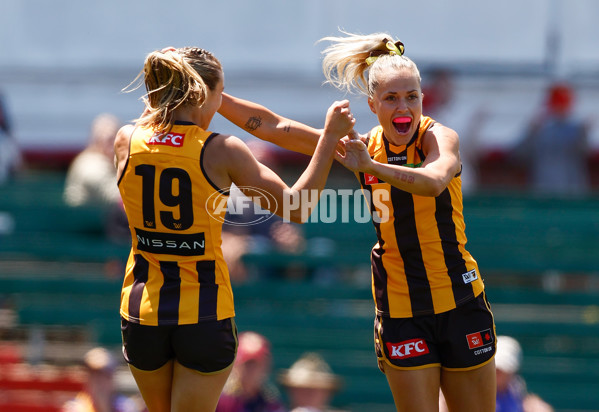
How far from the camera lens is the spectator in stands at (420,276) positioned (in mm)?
3623

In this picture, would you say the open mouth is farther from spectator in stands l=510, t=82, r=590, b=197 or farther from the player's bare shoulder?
spectator in stands l=510, t=82, r=590, b=197

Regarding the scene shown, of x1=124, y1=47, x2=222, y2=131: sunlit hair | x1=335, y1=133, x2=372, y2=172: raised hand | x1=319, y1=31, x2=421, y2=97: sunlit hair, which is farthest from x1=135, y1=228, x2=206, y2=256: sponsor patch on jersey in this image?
x1=319, y1=31, x2=421, y2=97: sunlit hair

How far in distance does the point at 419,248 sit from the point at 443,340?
387 mm

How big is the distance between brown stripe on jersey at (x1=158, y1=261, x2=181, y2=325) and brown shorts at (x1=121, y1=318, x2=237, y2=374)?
0.04 meters

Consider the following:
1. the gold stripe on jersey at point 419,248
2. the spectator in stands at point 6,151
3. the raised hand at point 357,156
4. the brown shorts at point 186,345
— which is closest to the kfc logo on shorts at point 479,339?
the gold stripe on jersey at point 419,248

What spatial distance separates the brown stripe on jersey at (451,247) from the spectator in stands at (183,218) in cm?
51

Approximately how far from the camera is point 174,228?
136 inches

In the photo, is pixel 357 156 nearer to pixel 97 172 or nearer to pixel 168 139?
pixel 168 139

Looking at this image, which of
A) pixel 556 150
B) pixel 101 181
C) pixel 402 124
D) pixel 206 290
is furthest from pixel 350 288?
pixel 206 290

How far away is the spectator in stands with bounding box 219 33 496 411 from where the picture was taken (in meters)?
3.62

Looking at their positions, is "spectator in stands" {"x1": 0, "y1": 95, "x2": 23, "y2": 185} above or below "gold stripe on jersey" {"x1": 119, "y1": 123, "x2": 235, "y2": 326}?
above

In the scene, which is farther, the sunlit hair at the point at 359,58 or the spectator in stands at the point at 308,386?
the spectator in stands at the point at 308,386

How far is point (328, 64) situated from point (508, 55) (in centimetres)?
639

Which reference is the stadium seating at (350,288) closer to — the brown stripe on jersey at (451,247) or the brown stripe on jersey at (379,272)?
the brown stripe on jersey at (379,272)
